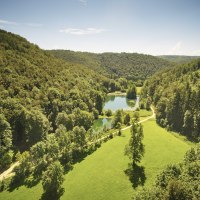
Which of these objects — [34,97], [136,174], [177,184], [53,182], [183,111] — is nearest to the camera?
[177,184]

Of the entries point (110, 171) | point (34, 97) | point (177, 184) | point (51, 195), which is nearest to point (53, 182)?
point (51, 195)

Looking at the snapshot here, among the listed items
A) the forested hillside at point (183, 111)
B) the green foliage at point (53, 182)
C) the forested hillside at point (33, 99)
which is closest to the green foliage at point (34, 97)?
the forested hillside at point (33, 99)

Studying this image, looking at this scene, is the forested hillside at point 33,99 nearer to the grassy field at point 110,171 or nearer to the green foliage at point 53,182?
the grassy field at point 110,171

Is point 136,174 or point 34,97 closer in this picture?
point 136,174

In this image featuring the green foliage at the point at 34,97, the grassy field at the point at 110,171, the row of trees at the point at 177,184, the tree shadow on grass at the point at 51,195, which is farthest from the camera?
the green foliage at the point at 34,97

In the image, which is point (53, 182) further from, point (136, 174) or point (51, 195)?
point (136, 174)

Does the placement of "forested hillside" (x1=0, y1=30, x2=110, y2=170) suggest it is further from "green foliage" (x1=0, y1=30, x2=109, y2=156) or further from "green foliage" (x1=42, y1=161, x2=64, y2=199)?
"green foliage" (x1=42, y1=161, x2=64, y2=199)
